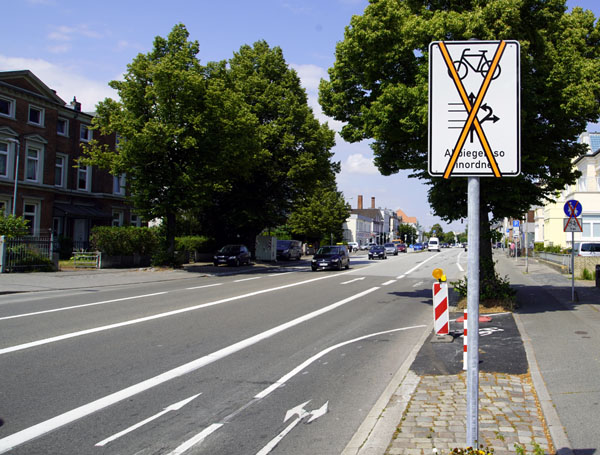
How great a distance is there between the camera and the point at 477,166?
3.26 meters

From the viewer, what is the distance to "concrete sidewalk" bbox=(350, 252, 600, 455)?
425 cm

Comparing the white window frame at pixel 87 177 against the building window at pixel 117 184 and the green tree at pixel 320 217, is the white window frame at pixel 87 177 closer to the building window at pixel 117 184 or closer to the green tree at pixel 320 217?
the building window at pixel 117 184

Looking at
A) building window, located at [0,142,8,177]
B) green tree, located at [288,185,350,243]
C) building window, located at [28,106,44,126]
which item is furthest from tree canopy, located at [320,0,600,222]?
green tree, located at [288,185,350,243]

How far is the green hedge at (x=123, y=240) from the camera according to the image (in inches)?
1144

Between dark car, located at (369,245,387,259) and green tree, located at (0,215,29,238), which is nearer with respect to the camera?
green tree, located at (0,215,29,238)

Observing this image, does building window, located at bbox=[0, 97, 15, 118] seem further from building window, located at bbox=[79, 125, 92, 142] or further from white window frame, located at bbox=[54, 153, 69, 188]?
building window, located at bbox=[79, 125, 92, 142]

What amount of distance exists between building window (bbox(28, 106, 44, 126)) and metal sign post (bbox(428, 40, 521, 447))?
36987 mm

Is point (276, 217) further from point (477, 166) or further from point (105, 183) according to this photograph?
point (477, 166)

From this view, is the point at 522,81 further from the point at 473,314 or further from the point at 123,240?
the point at 123,240

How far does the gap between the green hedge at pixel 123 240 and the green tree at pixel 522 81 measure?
2002cm

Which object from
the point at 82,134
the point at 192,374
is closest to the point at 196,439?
the point at 192,374

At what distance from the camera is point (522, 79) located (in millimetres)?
11273

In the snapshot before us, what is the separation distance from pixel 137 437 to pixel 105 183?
40312 millimetres

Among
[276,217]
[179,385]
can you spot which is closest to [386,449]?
[179,385]
